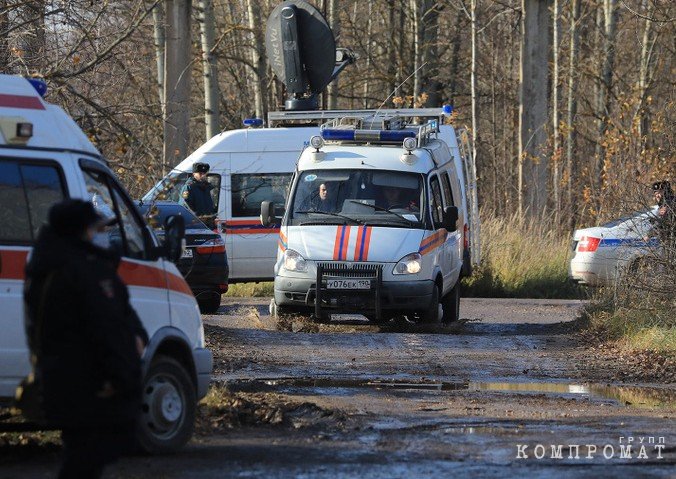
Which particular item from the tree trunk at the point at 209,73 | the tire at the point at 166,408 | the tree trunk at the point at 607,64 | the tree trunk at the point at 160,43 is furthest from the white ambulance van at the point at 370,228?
the tree trunk at the point at 607,64

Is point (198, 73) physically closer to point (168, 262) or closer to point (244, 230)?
point (244, 230)

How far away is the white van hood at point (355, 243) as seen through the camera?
629 inches

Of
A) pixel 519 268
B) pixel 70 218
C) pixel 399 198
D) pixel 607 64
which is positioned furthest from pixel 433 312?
pixel 607 64

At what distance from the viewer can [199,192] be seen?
63.8ft

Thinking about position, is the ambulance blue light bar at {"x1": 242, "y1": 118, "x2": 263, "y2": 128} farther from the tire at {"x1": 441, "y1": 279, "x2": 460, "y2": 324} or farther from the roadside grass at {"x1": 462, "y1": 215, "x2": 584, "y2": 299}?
the tire at {"x1": 441, "y1": 279, "x2": 460, "y2": 324}

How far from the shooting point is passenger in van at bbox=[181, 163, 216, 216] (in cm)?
1933

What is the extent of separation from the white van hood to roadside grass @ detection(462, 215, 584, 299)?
7.49 meters

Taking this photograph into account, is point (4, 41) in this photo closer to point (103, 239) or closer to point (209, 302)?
point (209, 302)

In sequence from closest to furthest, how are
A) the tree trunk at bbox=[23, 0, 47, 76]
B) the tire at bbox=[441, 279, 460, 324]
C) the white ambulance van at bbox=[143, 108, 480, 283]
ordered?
1. the tree trunk at bbox=[23, 0, 47, 76]
2. the tire at bbox=[441, 279, 460, 324]
3. the white ambulance van at bbox=[143, 108, 480, 283]

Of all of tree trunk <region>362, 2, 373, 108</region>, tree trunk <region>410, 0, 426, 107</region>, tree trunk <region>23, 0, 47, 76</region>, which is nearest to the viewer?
tree trunk <region>23, 0, 47, 76</region>

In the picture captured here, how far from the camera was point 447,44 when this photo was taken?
120 ft

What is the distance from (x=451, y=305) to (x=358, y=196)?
7.74ft

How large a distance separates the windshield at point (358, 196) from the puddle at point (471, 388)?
4.67 meters

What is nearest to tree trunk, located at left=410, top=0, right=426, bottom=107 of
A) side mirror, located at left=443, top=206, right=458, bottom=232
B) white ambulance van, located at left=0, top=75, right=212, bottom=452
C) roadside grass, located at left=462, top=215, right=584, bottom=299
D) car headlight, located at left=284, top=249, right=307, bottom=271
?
roadside grass, located at left=462, top=215, right=584, bottom=299
